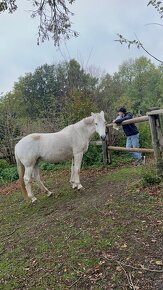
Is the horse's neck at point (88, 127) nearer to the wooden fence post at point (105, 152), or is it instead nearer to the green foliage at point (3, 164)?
the wooden fence post at point (105, 152)

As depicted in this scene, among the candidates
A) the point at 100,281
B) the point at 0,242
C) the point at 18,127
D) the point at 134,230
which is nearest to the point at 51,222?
the point at 0,242

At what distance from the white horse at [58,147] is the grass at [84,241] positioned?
655 millimetres

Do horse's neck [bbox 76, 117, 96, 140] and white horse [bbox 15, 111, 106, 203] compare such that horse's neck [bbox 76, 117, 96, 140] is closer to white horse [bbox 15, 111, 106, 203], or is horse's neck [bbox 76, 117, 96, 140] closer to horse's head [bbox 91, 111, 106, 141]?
white horse [bbox 15, 111, 106, 203]

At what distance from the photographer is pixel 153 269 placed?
2.94 metres

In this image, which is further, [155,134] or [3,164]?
[3,164]

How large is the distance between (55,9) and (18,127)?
23.7 feet

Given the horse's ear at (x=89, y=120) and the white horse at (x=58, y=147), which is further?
the horse's ear at (x=89, y=120)

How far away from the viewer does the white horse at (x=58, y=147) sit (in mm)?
6156

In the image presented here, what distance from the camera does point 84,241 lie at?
373 cm

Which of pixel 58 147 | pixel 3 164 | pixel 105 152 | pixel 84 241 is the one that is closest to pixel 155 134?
pixel 58 147

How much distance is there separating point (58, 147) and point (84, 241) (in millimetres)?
2683

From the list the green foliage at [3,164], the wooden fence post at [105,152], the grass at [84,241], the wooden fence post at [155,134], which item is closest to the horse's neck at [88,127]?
the grass at [84,241]

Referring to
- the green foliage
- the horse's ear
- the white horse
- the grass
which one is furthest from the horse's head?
the green foliage

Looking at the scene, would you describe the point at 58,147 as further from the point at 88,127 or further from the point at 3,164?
the point at 3,164
